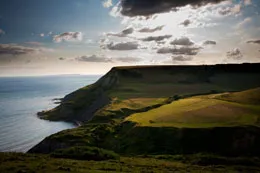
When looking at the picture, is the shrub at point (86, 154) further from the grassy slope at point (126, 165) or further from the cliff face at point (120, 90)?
the cliff face at point (120, 90)

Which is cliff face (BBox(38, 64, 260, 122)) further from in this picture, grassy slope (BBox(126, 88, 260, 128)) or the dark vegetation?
grassy slope (BBox(126, 88, 260, 128))

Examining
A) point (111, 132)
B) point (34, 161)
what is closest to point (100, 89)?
point (111, 132)

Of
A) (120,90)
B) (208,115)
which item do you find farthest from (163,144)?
(120,90)

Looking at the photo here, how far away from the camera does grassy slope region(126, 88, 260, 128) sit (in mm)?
68312

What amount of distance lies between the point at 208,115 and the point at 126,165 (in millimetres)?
35663

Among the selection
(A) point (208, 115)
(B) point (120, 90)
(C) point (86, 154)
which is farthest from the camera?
(B) point (120, 90)

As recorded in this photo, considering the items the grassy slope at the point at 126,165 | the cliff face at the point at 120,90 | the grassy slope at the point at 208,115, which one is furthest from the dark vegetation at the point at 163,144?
the cliff face at the point at 120,90

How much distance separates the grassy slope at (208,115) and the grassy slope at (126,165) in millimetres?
14072

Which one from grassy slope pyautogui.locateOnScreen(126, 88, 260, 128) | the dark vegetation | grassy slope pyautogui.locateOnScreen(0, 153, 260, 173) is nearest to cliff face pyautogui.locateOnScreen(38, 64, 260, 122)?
the dark vegetation

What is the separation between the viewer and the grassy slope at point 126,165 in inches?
1506

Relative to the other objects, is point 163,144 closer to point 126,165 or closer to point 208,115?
point 208,115

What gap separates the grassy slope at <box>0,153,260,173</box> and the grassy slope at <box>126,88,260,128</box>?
554 inches

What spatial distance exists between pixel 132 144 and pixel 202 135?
53.0ft

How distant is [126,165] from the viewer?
46.2 meters
